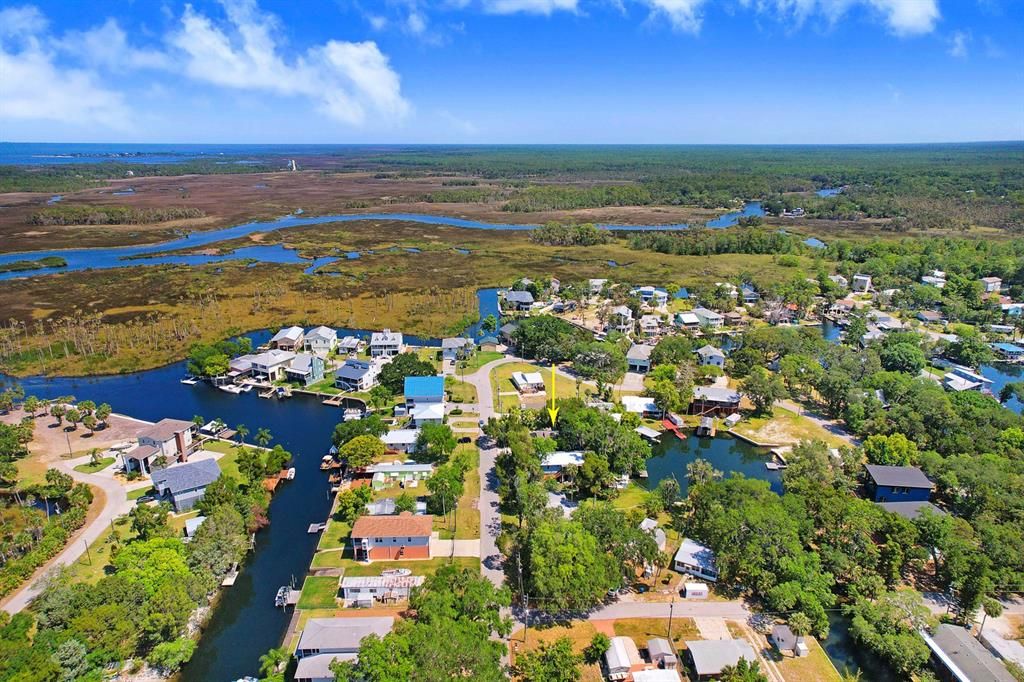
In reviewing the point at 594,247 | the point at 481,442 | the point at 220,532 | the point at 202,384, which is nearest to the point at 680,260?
the point at 594,247

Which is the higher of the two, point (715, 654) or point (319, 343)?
point (319, 343)

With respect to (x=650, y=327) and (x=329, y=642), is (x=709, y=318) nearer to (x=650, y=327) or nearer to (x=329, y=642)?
(x=650, y=327)

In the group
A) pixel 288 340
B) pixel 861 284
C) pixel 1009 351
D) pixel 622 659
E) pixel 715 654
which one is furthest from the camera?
pixel 861 284

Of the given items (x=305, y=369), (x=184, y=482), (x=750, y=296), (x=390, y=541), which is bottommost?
(x=390, y=541)

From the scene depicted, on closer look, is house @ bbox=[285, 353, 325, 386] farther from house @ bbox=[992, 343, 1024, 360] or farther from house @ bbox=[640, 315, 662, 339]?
house @ bbox=[992, 343, 1024, 360]

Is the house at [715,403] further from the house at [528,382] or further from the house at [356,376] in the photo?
the house at [356,376]

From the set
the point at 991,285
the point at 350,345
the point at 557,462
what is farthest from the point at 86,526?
the point at 991,285

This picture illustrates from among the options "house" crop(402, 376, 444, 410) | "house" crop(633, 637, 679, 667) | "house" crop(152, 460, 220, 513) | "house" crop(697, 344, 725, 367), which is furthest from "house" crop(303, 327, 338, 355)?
"house" crop(633, 637, 679, 667)
